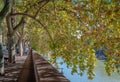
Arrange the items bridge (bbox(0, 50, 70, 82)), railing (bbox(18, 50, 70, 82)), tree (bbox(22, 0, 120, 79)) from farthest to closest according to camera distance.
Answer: bridge (bbox(0, 50, 70, 82))
railing (bbox(18, 50, 70, 82))
tree (bbox(22, 0, 120, 79))

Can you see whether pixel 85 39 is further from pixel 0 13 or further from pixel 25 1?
pixel 25 1

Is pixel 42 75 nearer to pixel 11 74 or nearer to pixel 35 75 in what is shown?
pixel 35 75

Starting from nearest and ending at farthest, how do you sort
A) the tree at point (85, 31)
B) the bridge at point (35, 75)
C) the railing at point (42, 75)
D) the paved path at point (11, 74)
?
the tree at point (85, 31) < the railing at point (42, 75) < the bridge at point (35, 75) < the paved path at point (11, 74)

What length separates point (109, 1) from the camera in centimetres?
945

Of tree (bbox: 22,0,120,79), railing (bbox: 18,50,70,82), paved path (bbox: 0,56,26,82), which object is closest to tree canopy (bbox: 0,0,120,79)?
tree (bbox: 22,0,120,79)

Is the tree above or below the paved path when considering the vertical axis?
above

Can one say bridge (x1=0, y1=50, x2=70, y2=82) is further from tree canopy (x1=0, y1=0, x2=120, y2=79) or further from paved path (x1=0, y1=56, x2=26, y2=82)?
tree canopy (x1=0, y1=0, x2=120, y2=79)

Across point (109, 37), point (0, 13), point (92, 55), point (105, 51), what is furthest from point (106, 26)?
point (0, 13)

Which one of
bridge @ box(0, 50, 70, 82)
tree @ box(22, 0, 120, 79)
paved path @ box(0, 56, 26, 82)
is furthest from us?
paved path @ box(0, 56, 26, 82)

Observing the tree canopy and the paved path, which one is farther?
the paved path

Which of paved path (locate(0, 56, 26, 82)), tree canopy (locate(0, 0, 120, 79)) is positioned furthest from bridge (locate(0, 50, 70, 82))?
tree canopy (locate(0, 0, 120, 79))

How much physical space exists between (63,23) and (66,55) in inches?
73.3

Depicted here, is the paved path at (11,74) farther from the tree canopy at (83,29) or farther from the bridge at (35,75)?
the tree canopy at (83,29)

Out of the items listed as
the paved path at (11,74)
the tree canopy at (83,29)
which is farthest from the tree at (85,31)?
the paved path at (11,74)
